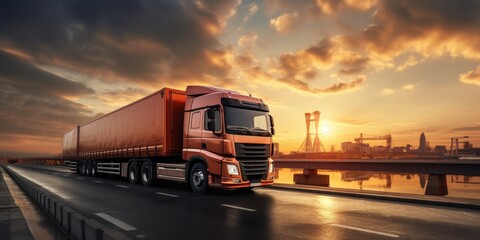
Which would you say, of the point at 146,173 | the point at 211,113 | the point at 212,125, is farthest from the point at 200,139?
the point at 146,173

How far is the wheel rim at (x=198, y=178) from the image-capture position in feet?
40.6

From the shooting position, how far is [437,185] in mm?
13773

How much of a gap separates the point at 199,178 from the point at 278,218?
539cm

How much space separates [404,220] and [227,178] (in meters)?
5.51

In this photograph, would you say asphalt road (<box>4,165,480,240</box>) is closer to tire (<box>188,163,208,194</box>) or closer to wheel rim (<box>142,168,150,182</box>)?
tire (<box>188,163,208,194</box>)

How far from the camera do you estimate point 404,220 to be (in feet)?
24.4

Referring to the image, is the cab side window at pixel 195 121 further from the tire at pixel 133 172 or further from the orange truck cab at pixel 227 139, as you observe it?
the tire at pixel 133 172

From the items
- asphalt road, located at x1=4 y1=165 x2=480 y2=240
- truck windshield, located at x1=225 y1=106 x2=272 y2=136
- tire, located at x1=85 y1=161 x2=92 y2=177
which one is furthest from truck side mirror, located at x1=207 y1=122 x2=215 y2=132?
tire, located at x1=85 y1=161 x2=92 y2=177

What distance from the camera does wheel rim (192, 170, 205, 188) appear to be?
12.4 metres

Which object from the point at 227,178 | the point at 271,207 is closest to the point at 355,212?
the point at 271,207

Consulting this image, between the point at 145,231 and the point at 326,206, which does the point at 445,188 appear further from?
the point at 145,231

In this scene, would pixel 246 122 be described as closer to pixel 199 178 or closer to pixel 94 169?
pixel 199 178

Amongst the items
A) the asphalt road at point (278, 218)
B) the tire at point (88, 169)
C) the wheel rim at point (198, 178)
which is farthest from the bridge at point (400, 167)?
the tire at point (88, 169)

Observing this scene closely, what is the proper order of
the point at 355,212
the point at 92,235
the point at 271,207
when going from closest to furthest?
the point at 92,235, the point at 355,212, the point at 271,207
